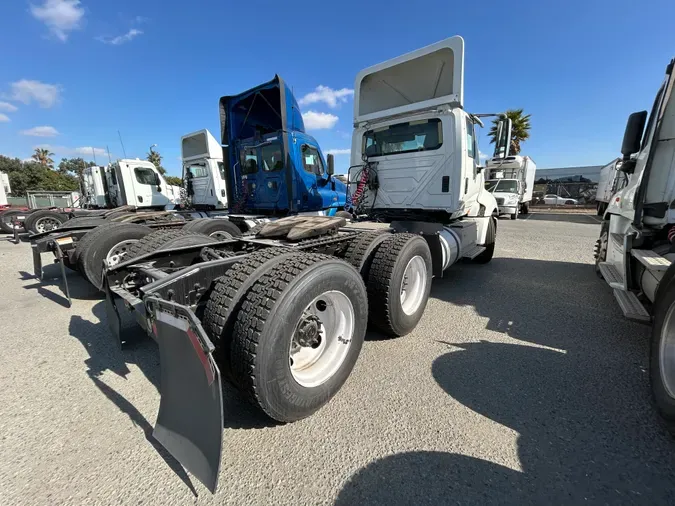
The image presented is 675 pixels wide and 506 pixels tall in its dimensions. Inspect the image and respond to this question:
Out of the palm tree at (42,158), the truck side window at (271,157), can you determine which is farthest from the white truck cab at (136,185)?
the palm tree at (42,158)

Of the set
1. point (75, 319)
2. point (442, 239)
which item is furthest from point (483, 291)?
point (75, 319)

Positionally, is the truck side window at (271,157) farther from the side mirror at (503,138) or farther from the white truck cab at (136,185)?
the white truck cab at (136,185)

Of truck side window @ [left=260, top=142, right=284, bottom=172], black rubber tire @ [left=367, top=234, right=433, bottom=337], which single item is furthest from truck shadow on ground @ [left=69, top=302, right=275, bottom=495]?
truck side window @ [left=260, top=142, right=284, bottom=172]

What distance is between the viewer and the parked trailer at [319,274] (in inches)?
66.5

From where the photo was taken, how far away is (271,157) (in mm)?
6973

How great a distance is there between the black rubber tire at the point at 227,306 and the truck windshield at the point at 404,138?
3711 mm

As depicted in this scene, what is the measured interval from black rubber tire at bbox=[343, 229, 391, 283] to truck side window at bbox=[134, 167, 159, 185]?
11.3 meters

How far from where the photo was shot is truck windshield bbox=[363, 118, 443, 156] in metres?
4.71

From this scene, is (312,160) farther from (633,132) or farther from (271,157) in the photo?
(633,132)

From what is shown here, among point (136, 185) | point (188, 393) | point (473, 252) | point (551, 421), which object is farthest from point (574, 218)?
point (136, 185)

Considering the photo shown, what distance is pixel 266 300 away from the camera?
1.82 m

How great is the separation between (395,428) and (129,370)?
234 cm

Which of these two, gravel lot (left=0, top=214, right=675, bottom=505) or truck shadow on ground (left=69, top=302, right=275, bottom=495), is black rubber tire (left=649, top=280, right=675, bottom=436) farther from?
truck shadow on ground (left=69, top=302, right=275, bottom=495)

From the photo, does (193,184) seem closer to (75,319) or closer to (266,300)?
(75,319)
